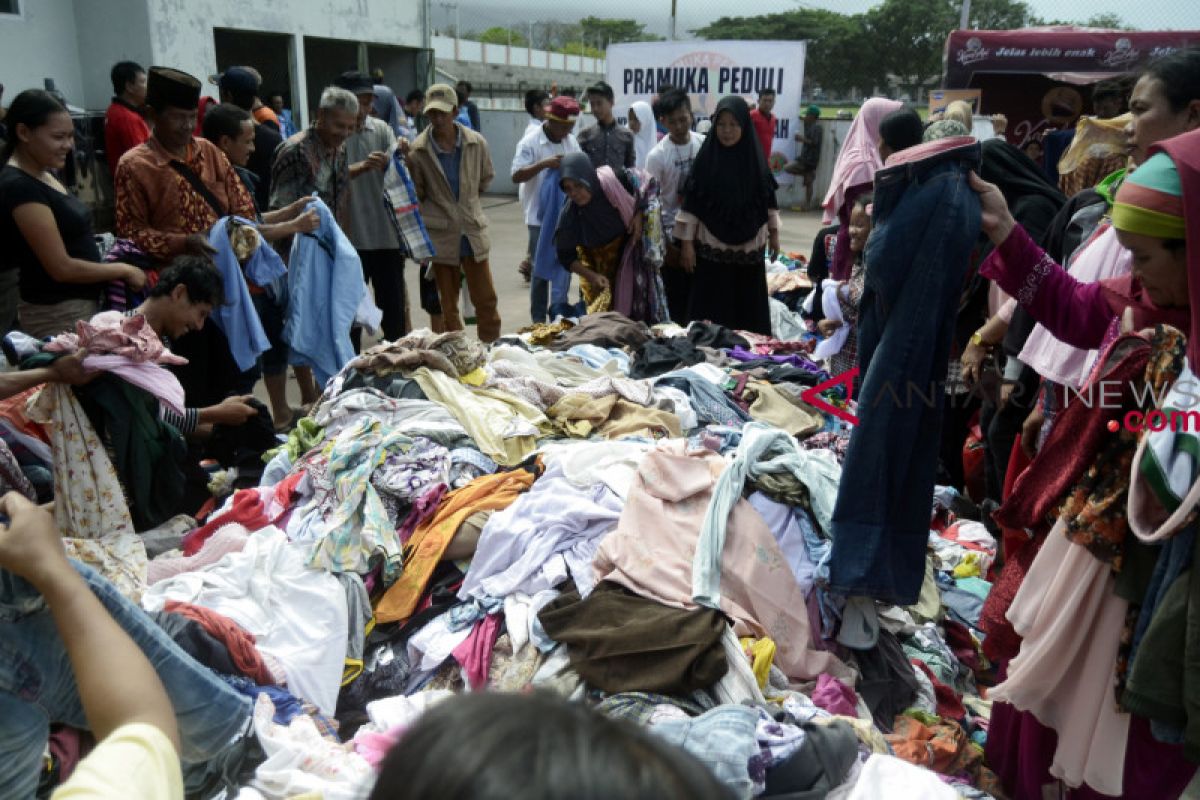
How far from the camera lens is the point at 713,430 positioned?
149 inches

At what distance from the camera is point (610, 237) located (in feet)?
18.7

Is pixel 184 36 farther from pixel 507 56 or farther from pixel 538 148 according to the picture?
pixel 507 56

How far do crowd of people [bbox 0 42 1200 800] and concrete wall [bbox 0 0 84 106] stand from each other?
5144 mm

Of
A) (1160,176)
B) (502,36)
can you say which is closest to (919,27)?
(502,36)

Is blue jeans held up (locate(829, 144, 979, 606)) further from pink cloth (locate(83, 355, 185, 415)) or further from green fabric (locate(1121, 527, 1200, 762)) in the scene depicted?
pink cloth (locate(83, 355, 185, 415))

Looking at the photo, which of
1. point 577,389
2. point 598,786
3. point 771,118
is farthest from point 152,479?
point 771,118

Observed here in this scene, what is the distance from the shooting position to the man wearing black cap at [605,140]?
7266 millimetres

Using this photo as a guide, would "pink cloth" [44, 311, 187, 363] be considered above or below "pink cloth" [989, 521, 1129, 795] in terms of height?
above

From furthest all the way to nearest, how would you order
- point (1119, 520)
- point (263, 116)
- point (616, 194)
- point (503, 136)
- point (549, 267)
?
1. point (503, 136)
2. point (263, 116)
3. point (549, 267)
4. point (616, 194)
5. point (1119, 520)

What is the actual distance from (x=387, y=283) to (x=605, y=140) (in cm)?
248

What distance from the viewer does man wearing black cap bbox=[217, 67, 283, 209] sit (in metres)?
5.62

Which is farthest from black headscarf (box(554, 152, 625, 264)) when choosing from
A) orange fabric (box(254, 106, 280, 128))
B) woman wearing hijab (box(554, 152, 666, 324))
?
orange fabric (box(254, 106, 280, 128))

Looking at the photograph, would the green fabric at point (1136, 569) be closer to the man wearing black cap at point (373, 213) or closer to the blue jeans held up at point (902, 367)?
the blue jeans held up at point (902, 367)

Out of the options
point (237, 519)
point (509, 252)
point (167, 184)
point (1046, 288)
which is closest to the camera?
point (1046, 288)
